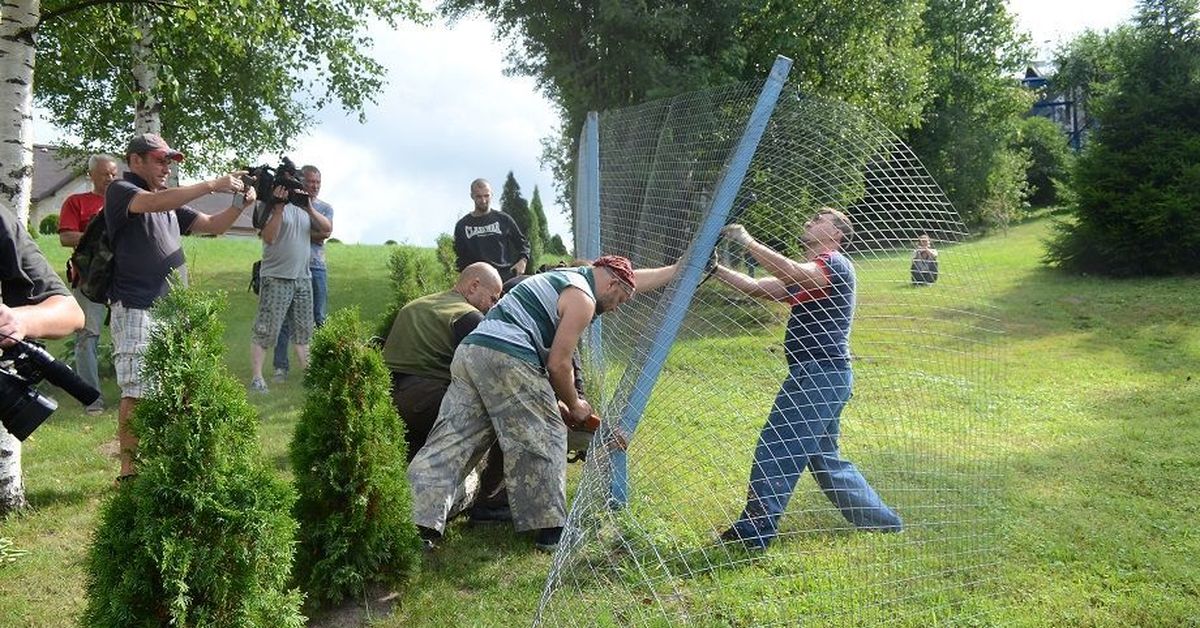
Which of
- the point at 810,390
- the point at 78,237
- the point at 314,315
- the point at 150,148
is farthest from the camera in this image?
the point at 314,315

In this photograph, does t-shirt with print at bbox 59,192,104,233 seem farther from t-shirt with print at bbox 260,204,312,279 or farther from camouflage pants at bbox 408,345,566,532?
camouflage pants at bbox 408,345,566,532

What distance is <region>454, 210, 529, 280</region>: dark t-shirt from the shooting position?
802cm

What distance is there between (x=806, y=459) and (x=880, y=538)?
0.40 m

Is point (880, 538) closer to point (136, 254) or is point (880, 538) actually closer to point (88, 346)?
point (136, 254)

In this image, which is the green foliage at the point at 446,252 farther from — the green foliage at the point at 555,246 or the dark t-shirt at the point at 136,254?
the green foliage at the point at 555,246

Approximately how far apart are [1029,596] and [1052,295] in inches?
430

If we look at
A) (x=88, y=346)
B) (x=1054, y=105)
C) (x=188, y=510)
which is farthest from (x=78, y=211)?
(x=1054, y=105)

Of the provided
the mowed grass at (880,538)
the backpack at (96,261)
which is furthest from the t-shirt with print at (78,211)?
the backpack at (96,261)

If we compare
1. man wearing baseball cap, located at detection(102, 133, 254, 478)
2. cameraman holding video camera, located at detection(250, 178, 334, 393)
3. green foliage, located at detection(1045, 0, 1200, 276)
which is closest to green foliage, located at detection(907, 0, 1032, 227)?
green foliage, located at detection(1045, 0, 1200, 276)

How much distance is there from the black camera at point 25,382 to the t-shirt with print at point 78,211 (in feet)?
16.3

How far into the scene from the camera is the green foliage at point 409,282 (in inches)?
217

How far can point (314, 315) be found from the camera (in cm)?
821

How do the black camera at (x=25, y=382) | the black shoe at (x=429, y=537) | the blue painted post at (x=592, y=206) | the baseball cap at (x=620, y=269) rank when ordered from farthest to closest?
the blue painted post at (x=592, y=206)
the black shoe at (x=429, y=537)
the baseball cap at (x=620, y=269)
the black camera at (x=25, y=382)

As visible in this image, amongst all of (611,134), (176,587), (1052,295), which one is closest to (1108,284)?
(1052,295)
